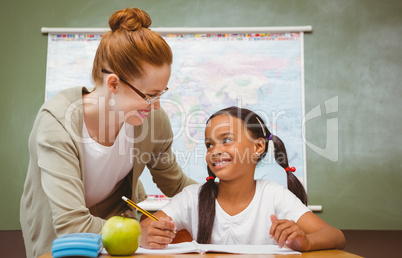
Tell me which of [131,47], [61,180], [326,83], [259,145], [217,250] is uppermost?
[326,83]

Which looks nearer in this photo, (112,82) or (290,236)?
(290,236)

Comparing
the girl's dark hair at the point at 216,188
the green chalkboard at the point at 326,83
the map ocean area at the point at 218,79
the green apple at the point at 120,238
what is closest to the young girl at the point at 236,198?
the girl's dark hair at the point at 216,188

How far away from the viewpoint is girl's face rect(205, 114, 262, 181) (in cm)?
141

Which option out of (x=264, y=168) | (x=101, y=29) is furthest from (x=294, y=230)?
(x=101, y=29)

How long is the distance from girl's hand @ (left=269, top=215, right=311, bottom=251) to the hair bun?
0.80 m

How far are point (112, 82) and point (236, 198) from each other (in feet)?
1.95

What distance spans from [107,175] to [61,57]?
7.51ft

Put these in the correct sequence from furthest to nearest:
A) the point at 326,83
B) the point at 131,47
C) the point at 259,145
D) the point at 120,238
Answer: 1. the point at 326,83
2. the point at 259,145
3. the point at 131,47
4. the point at 120,238

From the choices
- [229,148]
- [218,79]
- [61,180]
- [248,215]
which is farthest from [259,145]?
[218,79]

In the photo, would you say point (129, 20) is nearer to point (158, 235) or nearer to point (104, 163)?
point (104, 163)

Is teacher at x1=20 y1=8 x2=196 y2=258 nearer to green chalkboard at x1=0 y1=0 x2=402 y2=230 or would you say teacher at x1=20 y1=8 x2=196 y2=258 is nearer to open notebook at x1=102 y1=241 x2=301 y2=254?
open notebook at x1=102 y1=241 x2=301 y2=254

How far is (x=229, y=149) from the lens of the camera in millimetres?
1428

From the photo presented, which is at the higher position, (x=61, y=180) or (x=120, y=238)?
(x=61, y=180)

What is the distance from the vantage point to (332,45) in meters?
3.37
